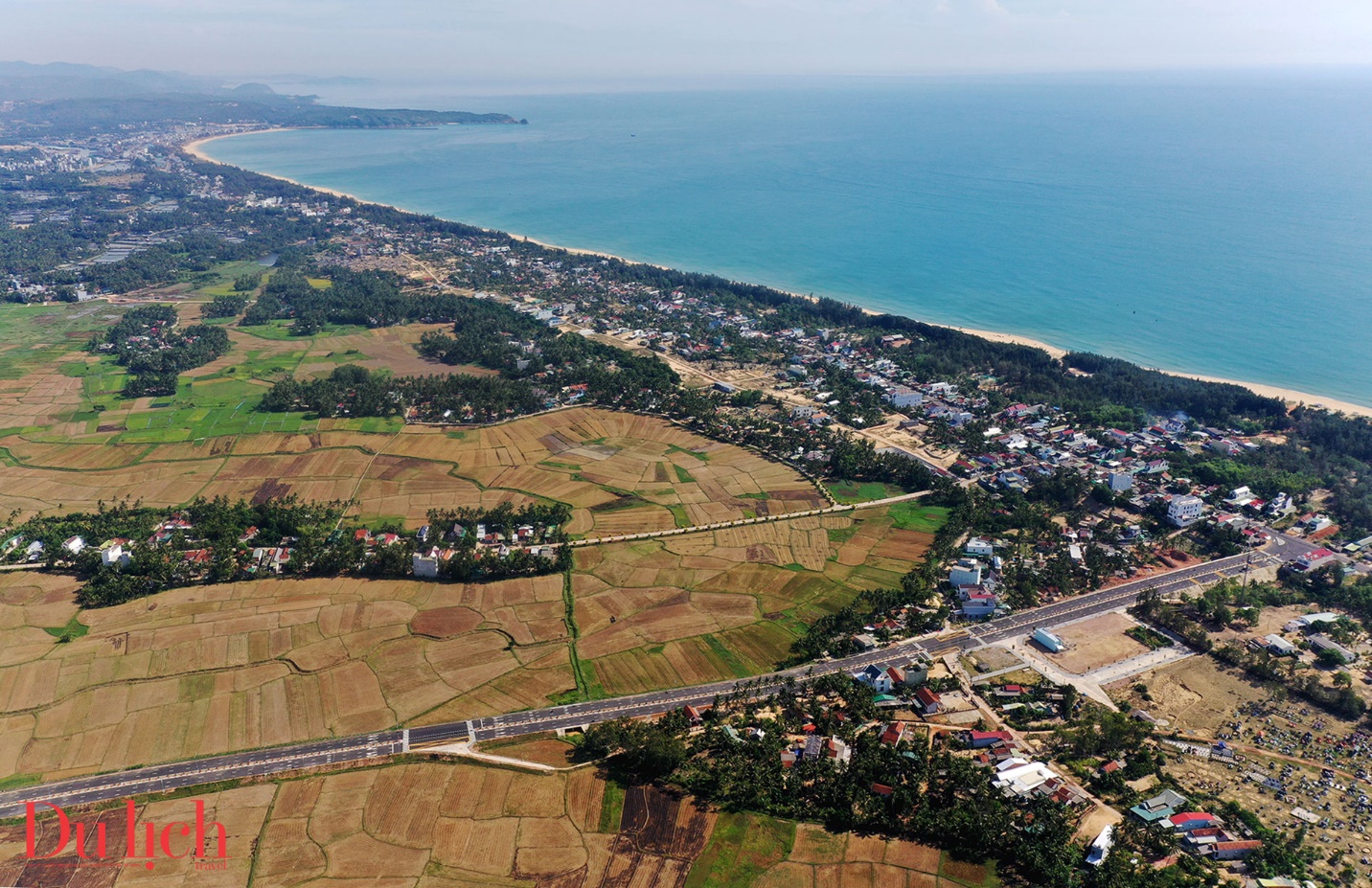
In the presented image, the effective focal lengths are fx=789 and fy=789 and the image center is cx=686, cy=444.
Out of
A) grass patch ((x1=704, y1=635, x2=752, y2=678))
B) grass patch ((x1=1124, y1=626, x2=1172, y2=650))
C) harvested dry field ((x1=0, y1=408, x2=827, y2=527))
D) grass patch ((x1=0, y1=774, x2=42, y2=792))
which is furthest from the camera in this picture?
harvested dry field ((x1=0, y1=408, x2=827, y2=527))

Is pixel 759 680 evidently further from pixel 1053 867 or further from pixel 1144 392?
pixel 1144 392

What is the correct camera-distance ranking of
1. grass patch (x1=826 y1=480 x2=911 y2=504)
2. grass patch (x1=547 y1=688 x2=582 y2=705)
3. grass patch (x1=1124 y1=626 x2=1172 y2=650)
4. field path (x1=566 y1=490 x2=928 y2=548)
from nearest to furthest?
grass patch (x1=547 y1=688 x2=582 y2=705) → grass patch (x1=1124 y1=626 x2=1172 y2=650) → field path (x1=566 y1=490 x2=928 y2=548) → grass patch (x1=826 y1=480 x2=911 y2=504)

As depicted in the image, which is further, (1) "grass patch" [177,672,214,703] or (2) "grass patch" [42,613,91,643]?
(2) "grass patch" [42,613,91,643]

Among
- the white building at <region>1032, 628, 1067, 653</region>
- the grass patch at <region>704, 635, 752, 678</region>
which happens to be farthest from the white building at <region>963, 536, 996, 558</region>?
the grass patch at <region>704, 635, 752, 678</region>

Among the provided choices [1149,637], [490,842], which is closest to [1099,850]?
[1149,637]

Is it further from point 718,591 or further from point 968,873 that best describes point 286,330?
point 968,873

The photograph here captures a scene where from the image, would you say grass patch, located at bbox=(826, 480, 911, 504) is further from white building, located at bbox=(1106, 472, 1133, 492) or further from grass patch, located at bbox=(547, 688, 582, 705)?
grass patch, located at bbox=(547, 688, 582, 705)

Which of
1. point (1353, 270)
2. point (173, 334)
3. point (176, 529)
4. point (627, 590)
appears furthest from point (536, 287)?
point (1353, 270)

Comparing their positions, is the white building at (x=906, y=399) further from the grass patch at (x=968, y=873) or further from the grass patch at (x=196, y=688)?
the grass patch at (x=196, y=688)
